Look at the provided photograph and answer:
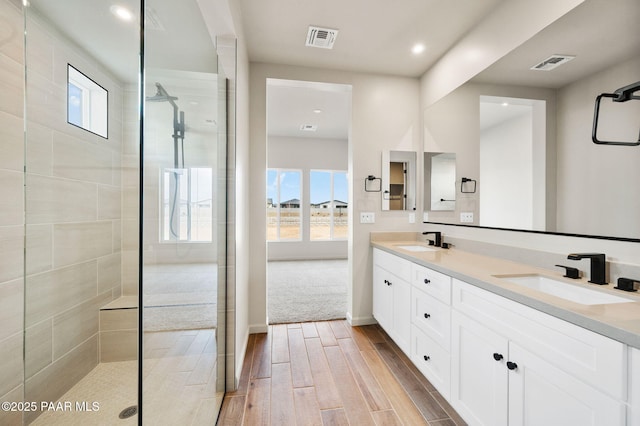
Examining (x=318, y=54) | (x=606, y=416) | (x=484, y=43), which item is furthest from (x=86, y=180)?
(x=484, y=43)

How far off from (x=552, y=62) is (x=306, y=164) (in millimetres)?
5087

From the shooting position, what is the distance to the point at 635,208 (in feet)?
3.93

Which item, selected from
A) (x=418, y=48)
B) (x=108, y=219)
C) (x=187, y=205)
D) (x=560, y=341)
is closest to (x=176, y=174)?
(x=187, y=205)

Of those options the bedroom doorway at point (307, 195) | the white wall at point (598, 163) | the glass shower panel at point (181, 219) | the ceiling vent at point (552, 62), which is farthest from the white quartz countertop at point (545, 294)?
the bedroom doorway at point (307, 195)

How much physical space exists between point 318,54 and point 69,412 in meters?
2.95

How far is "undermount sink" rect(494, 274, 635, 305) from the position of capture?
1.18m

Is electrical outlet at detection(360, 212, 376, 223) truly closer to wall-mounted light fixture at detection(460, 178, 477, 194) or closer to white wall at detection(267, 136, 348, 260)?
wall-mounted light fixture at detection(460, 178, 477, 194)

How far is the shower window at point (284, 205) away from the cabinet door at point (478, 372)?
201 inches

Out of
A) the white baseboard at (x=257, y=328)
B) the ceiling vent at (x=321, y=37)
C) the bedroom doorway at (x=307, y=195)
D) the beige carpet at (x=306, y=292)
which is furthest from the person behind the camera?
the bedroom doorway at (x=307, y=195)

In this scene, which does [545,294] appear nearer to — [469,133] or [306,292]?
[469,133]

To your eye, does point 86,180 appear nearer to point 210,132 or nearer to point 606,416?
point 210,132

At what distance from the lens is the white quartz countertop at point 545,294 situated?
0.81 metres

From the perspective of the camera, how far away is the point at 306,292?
3.86m

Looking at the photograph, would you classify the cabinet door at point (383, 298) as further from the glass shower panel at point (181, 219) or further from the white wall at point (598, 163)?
the glass shower panel at point (181, 219)
